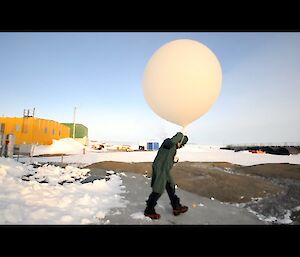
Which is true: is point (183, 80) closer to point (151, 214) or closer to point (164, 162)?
point (164, 162)

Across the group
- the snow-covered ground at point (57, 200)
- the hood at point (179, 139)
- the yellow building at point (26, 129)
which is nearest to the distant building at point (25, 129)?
the yellow building at point (26, 129)

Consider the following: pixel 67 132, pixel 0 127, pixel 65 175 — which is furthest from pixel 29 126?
pixel 65 175

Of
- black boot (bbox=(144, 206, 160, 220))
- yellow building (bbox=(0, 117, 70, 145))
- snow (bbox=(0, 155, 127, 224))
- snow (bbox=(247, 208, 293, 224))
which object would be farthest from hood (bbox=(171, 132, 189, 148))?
yellow building (bbox=(0, 117, 70, 145))

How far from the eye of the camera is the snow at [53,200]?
138 inches

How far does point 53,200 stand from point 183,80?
3472 mm

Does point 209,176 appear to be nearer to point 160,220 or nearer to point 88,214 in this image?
point 160,220

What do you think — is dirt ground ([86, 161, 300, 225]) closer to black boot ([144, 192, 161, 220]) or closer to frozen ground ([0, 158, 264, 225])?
frozen ground ([0, 158, 264, 225])

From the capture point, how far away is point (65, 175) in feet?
23.7

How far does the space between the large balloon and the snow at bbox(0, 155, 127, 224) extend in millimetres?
2215

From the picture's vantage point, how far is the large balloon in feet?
12.3

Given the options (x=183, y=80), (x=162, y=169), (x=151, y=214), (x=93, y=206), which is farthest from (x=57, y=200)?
(x=183, y=80)

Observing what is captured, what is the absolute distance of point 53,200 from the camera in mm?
4484
